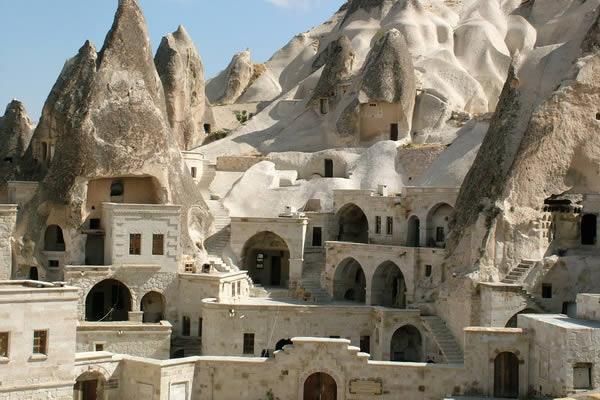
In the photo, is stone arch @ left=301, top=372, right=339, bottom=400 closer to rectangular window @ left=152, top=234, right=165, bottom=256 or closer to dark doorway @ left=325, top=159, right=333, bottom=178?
rectangular window @ left=152, top=234, right=165, bottom=256

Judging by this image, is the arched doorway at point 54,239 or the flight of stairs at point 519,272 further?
the arched doorway at point 54,239

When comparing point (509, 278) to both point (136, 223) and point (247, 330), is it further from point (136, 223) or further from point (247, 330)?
point (136, 223)

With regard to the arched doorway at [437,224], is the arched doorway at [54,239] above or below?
below

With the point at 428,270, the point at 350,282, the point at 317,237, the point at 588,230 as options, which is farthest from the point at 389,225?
the point at 588,230

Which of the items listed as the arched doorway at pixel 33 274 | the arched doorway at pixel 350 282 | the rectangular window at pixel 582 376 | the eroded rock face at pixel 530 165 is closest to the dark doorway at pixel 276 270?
the arched doorway at pixel 350 282

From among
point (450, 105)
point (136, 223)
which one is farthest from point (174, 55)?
point (136, 223)

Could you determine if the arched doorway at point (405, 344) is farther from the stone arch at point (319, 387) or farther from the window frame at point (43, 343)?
the window frame at point (43, 343)

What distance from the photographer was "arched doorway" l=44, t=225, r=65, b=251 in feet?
166

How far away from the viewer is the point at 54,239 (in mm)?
51094

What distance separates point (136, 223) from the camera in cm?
4778

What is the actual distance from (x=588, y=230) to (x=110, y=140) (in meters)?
23.4

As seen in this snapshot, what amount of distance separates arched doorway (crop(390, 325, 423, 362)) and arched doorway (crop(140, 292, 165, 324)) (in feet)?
38.5

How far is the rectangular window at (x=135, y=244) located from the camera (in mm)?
47750

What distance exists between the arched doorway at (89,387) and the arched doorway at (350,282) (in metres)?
17.8
